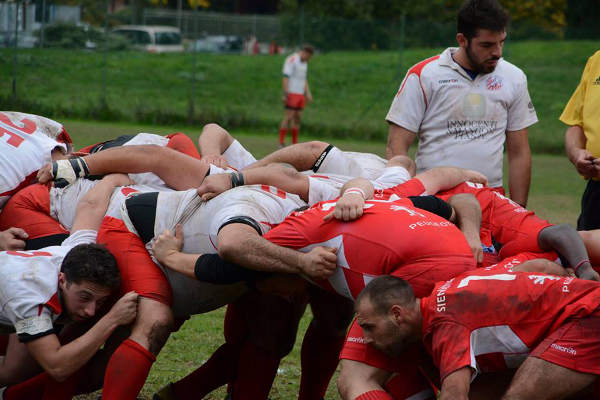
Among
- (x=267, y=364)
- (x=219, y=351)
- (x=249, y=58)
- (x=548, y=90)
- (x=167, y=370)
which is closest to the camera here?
(x=267, y=364)

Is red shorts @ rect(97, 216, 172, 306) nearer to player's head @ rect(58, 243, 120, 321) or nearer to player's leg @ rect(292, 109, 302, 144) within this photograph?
player's head @ rect(58, 243, 120, 321)

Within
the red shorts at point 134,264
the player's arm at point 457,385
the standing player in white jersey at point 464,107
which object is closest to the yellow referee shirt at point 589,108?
the standing player in white jersey at point 464,107

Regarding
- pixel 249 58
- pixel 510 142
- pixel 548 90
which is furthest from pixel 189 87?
pixel 510 142

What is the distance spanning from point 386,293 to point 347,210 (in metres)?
0.50

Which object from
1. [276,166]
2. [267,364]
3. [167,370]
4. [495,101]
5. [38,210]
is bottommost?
[167,370]

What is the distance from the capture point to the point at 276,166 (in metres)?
4.58

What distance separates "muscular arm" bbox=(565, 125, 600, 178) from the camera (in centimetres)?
507

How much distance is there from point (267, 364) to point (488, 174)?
194cm

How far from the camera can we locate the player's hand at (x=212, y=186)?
427 centimetres

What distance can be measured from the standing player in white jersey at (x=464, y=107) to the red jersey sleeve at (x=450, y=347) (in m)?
2.18

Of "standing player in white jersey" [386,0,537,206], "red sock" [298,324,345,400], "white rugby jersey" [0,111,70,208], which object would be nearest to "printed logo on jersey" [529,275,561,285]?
"red sock" [298,324,345,400]

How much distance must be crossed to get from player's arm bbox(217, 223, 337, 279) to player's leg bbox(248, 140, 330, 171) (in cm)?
112

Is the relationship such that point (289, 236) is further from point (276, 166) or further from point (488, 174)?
point (488, 174)

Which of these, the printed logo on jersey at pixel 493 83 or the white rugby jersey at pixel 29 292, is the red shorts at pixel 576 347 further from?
the printed logo on jersey at pixel 493 83
